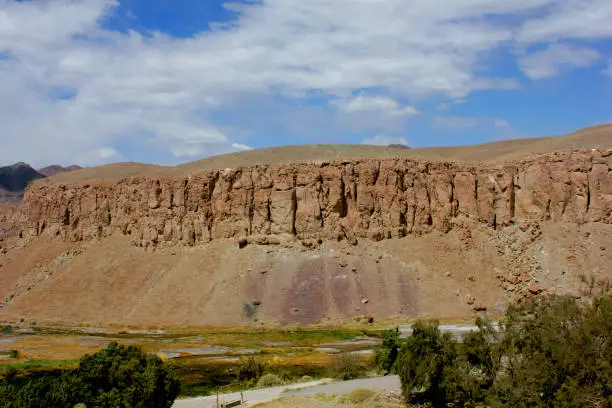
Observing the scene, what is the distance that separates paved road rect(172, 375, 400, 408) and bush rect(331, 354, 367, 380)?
1.91 meters

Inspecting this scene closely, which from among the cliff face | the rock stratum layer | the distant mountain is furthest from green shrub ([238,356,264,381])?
the distant mountain

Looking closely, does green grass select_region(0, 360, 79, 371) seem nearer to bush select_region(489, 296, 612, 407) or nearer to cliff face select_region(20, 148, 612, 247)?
bush select_region(489, 296, 612, 407)

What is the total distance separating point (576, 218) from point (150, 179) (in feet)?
154

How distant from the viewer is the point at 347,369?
33.6m

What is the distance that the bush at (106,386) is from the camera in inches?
774

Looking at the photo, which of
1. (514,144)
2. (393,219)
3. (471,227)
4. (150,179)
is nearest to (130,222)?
(150,179)

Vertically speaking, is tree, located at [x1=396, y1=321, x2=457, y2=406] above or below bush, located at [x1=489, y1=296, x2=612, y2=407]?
below

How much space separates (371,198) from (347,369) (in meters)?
37.8

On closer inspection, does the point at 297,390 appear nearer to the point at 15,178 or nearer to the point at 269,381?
the point at 269,381

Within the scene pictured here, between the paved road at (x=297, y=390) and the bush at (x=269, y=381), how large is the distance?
51.0 inches

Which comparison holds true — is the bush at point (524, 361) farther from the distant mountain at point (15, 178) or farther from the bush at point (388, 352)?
the distant mountain at point (15, 178)

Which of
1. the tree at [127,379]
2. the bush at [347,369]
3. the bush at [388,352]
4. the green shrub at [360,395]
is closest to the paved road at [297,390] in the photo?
the green shrub at [360,395]

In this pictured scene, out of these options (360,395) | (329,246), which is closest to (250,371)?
(360,395)

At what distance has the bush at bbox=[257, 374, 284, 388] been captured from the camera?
106 ft
